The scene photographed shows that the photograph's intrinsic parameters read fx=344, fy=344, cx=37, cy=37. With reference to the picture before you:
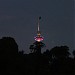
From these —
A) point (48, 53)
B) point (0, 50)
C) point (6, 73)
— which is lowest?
point (6, 73)

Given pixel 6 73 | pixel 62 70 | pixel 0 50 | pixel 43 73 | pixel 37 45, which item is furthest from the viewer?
pixel 37 45

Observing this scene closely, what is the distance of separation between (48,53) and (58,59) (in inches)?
344

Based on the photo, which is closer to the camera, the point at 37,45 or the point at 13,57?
the point at 13,57

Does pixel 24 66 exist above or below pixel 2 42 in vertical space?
below

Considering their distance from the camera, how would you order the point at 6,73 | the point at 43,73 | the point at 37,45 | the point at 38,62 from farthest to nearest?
the point at 37,45 → the point at 38,62 → the point at 43,73 → the point at 6,73

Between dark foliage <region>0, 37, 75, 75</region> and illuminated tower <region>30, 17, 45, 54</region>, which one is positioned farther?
illuminated tower <region>30, 17, 45, 54</region>

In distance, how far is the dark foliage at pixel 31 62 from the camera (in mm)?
44188

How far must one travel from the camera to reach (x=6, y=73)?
42.4m

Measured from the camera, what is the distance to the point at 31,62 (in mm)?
60938

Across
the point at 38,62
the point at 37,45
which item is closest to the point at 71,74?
the point at 38,62

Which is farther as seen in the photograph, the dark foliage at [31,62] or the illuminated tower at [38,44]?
the illuminated tower at [38,44]

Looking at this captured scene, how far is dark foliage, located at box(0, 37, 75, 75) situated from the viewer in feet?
145

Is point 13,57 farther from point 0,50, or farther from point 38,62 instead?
point 38,62

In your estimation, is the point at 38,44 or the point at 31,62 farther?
the point at 38,44
